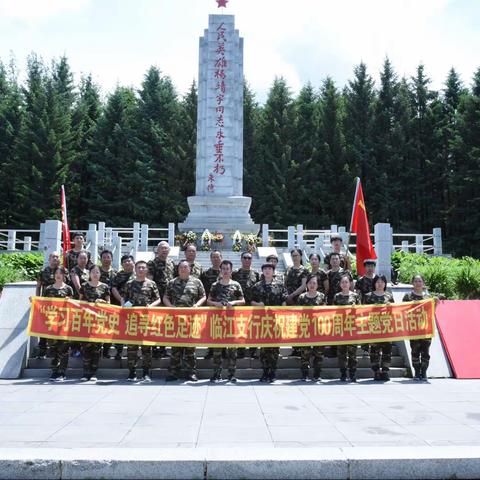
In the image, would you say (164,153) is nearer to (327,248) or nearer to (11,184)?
(11,184)

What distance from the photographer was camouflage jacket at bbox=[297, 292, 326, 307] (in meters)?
8.33

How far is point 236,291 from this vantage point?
823cm

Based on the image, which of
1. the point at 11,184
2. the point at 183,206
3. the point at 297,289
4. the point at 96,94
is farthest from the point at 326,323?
the point at 96,94

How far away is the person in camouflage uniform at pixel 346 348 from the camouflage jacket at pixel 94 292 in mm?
3666

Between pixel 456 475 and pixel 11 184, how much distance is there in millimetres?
35219

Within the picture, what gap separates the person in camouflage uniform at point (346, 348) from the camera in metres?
8.02

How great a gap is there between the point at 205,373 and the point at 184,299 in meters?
1.20

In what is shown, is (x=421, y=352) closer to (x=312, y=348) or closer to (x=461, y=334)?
(x=461, y=334)

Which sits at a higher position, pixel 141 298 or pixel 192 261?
pixel 192 261

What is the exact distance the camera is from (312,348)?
8.20 m

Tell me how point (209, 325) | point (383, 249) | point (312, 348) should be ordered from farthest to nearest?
point (383, 249) → point (312, 348) → point (209, 325)

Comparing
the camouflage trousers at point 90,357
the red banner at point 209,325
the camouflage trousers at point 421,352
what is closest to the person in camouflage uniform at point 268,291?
the red banner at point 209,325

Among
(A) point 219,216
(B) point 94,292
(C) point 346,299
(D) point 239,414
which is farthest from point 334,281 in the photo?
(A) point 219,216

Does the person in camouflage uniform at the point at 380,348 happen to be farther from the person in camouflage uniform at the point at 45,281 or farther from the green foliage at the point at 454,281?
the person in camouflage uniform at the point at 45,281
